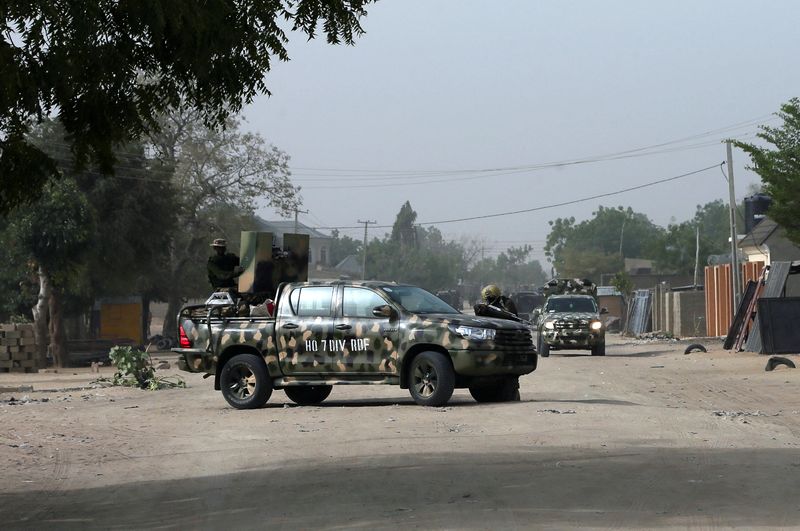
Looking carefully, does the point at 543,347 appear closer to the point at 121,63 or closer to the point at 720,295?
the point at 720,295

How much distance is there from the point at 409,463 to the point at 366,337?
22.4 feet

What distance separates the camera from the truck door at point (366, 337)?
1864 centimetres

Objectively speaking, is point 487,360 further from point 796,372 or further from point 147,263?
point 147,263

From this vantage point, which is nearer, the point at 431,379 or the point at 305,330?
the point at 431,379

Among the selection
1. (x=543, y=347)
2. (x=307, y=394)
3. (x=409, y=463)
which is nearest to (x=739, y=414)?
(x=307, y=394)

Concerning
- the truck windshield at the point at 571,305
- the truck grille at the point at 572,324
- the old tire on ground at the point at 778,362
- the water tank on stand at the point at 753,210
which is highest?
the water tank on stand at the point at 753,210

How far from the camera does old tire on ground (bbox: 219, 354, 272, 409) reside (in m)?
19.3

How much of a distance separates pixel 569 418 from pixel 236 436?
428 cm

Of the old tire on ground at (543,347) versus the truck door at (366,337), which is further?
the old tire on ground at (543,347)

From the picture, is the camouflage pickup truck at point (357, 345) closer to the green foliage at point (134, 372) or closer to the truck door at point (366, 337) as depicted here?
the truck door at point (366, 337)

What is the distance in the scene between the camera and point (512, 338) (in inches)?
735

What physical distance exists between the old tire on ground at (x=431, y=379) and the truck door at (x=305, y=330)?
4.72ft

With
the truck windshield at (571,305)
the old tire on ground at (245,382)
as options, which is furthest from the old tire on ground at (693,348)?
the old tire on ground at (245,382)

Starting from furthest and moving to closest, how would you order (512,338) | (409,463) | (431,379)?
(512,338)
(431,379)
(409,463)
